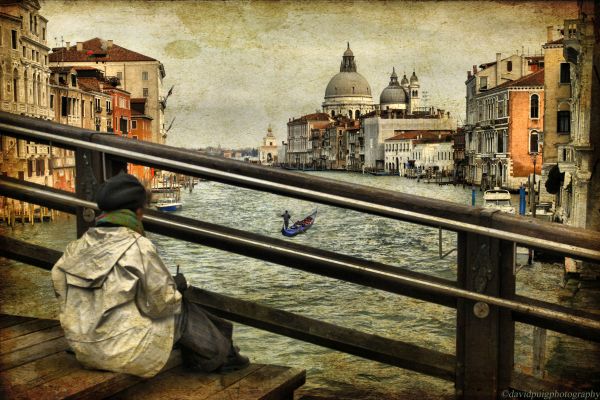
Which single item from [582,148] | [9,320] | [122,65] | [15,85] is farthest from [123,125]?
[9,320]

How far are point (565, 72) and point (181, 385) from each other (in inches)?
495

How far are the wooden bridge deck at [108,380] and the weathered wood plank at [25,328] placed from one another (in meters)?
0.03

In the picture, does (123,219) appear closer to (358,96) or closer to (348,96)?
(348,96)

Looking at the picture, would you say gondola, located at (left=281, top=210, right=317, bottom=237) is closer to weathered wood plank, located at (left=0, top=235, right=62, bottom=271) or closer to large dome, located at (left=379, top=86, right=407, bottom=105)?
weathered wood plank, located at (left=0, top=235, right=62, bottom=271)

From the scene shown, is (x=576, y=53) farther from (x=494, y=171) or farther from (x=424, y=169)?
(x=424, y=169)

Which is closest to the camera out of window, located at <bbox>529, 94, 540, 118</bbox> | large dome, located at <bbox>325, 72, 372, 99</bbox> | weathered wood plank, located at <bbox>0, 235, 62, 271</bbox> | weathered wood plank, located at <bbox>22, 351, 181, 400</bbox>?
weathered wood plank, located at <bbox>22, 351, 181, 400</bbox>

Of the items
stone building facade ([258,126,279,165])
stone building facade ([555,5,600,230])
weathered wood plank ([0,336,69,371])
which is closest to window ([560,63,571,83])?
stone building facade ([555,5,600,230])

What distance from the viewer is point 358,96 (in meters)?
67.4

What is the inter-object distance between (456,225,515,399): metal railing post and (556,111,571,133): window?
12.1m

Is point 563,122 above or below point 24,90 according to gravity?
below

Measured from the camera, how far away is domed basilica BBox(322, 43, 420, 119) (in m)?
64.7

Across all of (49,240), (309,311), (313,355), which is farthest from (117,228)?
(49,240)

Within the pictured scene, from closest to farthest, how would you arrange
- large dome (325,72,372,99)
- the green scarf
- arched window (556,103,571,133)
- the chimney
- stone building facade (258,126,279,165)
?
the green scarf, stone building facade (258,126,279,165), arched window (556,103,571,133), the chimney, large dome (325,72,372,99)

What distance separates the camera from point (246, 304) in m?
1.40
